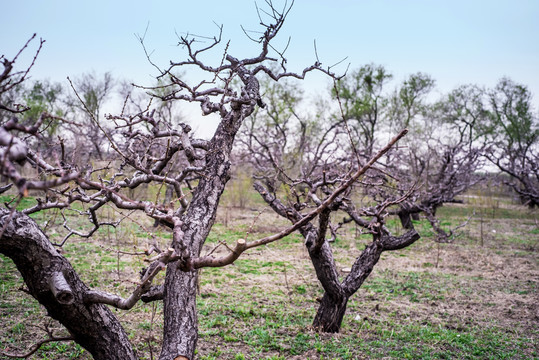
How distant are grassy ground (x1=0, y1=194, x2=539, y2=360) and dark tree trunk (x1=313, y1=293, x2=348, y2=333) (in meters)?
0.13

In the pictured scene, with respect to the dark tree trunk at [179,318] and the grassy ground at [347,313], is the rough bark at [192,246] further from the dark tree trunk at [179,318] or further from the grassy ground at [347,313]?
the grassy ground at [347,313]

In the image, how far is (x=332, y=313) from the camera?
462 centimetres

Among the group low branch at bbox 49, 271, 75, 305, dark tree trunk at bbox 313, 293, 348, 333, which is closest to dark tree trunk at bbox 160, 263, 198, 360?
low branch at bbox 49, 271, 75, 305

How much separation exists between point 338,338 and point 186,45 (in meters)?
3.74

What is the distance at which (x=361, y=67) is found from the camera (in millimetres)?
26031

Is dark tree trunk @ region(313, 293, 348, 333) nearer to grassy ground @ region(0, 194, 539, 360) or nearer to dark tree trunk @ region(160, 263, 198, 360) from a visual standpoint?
grassy ground @ region(0, 194, 539, 360)

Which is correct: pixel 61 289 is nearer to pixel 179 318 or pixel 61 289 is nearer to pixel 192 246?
pixel 179 318

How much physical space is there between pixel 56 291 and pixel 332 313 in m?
3.28

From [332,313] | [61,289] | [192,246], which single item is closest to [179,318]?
[192,246]

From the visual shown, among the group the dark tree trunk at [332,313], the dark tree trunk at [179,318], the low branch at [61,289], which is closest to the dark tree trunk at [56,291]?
the low branch at [61,289]

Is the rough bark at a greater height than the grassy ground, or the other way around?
the rough bark

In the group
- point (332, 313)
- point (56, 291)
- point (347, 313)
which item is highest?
point (56, 291)

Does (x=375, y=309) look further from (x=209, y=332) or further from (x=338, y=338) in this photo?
(x=209, y=332)

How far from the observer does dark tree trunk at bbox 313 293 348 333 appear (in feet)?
15.1
